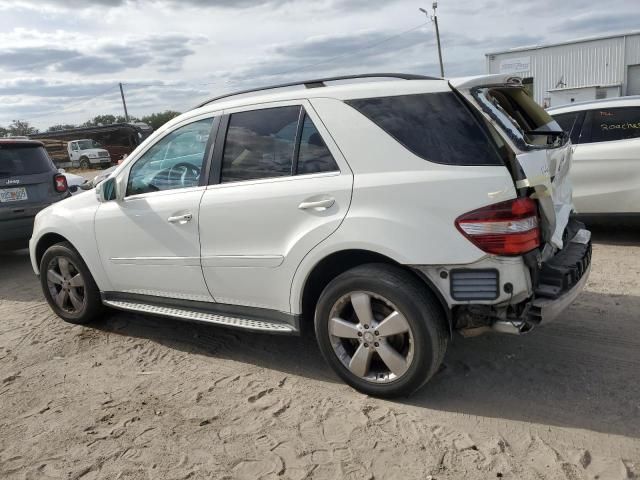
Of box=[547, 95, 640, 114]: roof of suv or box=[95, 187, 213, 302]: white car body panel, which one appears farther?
box=[547, 95, 640, 114]: roof of suv

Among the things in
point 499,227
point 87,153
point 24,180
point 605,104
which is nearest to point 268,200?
point 499,227

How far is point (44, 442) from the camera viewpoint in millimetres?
3131

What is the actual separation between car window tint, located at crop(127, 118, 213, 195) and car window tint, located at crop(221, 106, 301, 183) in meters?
0.24

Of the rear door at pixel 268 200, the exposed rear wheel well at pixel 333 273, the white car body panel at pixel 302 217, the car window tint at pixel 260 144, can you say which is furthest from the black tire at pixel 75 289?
the exposed rear wheel well at pixel 333 273

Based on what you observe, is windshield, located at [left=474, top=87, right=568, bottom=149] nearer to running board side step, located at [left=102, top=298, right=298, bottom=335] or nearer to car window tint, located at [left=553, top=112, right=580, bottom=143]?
running board side step, located at [left=102, top=298, right=298, bottom=335]

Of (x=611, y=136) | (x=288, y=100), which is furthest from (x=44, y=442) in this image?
(x=611, y=136)

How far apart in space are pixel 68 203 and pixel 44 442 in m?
2.30

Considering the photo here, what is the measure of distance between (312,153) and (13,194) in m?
5.32

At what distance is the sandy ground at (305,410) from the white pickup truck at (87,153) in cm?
3149

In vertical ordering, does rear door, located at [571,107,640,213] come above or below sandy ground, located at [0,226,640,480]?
above

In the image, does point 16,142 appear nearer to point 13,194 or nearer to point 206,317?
point 13,194

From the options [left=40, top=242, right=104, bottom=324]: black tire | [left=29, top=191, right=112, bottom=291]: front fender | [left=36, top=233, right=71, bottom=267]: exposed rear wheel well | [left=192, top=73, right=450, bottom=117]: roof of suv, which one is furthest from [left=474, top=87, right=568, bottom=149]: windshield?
[left=36, top=233, right=71, bottom=267]: exposed rear wheel well

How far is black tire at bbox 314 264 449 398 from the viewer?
3016 mm

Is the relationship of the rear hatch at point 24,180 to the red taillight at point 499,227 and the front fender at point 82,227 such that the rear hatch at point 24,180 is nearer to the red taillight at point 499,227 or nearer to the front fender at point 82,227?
the front fender at point 82,227
